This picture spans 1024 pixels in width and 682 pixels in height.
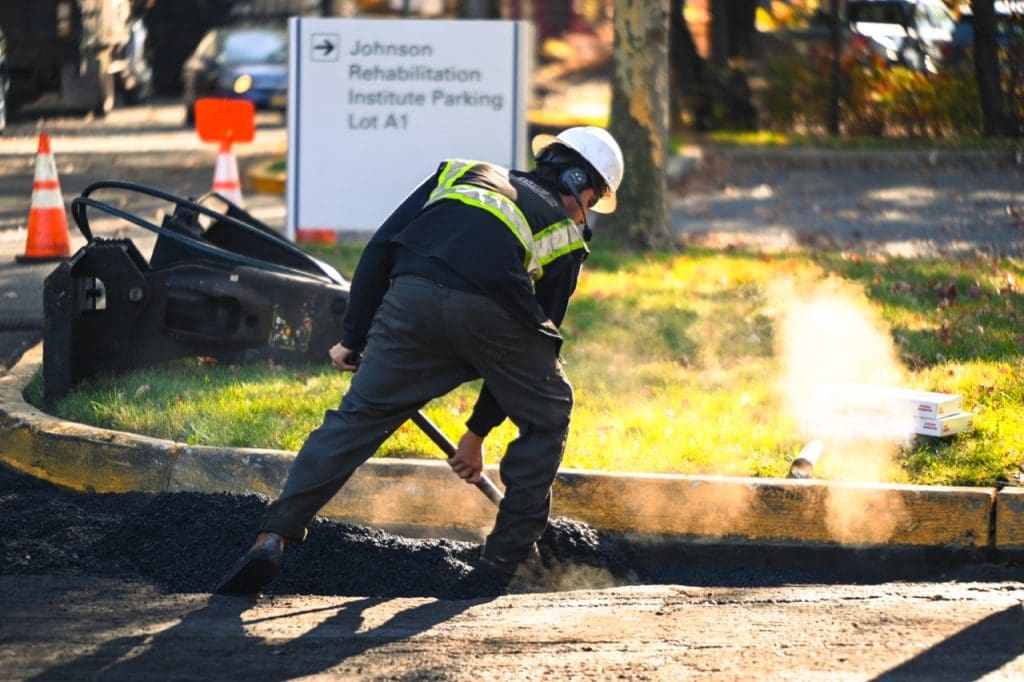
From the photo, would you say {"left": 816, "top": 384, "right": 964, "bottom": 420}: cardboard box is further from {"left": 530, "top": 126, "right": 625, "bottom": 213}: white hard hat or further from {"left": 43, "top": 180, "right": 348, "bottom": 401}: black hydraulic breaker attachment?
{"left": 43, "top": 180, "right": 348, "bottom": 401}: black hydraulic breaker attachment

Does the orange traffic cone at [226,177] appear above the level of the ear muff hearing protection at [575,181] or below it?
below

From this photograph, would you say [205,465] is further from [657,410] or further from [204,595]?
[657,410]

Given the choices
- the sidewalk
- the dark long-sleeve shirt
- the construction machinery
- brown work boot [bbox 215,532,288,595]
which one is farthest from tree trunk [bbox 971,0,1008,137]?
brown work boot [bbox 215,532,288,595]

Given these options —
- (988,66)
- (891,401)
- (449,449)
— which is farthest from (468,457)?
(988,66)

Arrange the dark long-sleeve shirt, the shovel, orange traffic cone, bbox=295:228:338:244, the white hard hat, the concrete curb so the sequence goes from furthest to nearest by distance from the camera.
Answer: orange traffic cone, bbox=295:228:338:244
the concrete curb
the shovel
the white hard hat
the dark long-sleeve shirt

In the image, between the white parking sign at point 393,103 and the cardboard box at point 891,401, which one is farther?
the white parking sign at point 393,103

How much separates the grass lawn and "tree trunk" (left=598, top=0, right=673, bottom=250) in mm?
1433

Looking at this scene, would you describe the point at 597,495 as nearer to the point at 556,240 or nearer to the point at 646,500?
the point at 646,500

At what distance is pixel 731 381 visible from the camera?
6.85 meters

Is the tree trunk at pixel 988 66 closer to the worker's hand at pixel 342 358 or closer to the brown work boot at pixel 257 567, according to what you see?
the worker's hand at pixel 342 358

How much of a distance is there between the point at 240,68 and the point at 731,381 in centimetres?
1601

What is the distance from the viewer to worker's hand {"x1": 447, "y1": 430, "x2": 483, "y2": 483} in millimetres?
4930

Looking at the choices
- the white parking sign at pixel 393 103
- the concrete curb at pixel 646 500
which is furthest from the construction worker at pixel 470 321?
the white parking sign at pixel 393 103

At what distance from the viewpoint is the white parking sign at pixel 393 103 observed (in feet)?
33.4
